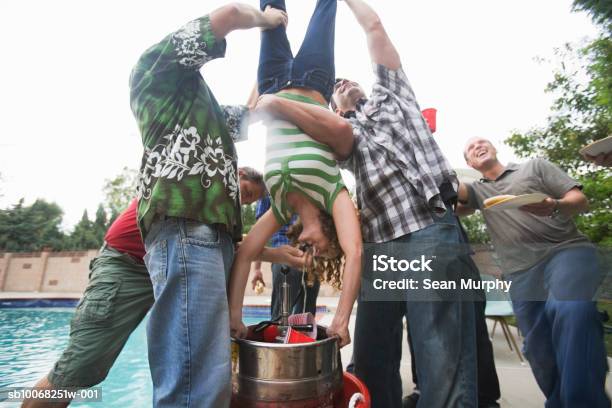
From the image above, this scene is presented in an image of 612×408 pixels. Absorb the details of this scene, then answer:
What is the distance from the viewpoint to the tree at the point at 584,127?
332 centimetres

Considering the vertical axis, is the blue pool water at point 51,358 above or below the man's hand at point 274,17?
below

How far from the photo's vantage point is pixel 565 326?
1.45 meters

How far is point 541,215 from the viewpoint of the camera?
1.60 meters

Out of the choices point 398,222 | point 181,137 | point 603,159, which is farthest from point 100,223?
point 603,159

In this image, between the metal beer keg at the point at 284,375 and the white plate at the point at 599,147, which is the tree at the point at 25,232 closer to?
the metal beer keg at the point at 284,375

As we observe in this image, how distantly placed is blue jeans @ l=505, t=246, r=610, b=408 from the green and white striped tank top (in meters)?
1.21

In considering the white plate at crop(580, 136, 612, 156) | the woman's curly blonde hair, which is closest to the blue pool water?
the woman's curly blonde hair

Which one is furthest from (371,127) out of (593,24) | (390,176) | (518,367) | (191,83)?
(593,24)

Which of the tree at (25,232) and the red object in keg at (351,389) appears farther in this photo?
the tree at (25,232)

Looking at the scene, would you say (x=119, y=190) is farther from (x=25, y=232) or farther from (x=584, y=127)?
(x=584, y=127)

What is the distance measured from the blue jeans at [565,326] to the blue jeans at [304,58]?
139 centimetres

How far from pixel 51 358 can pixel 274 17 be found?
206 inches

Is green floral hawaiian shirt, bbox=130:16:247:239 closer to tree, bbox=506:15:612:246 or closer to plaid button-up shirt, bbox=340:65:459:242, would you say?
plaid button-up shirt, bbox=340:65:459:242

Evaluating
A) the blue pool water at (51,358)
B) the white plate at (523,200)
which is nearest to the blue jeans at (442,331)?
the white plate at (523,200)
